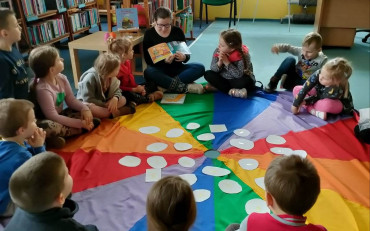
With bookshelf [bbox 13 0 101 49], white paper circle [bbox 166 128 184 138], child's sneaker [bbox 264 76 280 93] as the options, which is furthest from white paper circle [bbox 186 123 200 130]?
bookshelf [bbox 13 0 101 49]

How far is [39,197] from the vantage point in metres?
0.96

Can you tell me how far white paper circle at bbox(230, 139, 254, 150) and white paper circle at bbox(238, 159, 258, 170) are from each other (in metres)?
0.13

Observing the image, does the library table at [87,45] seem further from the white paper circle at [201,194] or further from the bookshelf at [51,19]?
the white paper circle at [201,194]

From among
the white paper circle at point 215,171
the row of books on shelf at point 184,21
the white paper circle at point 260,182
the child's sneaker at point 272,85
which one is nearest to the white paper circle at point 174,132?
the white paper circle at point 215,171

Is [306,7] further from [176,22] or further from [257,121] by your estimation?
[257,121]

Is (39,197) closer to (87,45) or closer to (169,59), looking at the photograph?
(169,59)

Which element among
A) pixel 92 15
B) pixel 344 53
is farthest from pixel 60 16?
pixel 344 53

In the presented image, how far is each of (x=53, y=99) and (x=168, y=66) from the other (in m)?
1.16

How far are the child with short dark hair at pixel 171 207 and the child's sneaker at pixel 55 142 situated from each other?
1.31 meters

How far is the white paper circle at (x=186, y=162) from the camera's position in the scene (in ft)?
6.13

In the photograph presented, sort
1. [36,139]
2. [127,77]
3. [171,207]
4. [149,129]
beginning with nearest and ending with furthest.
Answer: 1. [171,207]
2. [36,139]
3. [149,129]
4. [127,77]

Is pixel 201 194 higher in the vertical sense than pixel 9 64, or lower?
lower

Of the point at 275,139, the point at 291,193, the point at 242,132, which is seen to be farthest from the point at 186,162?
the point at 291,193

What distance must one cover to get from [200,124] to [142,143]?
0.46 m
